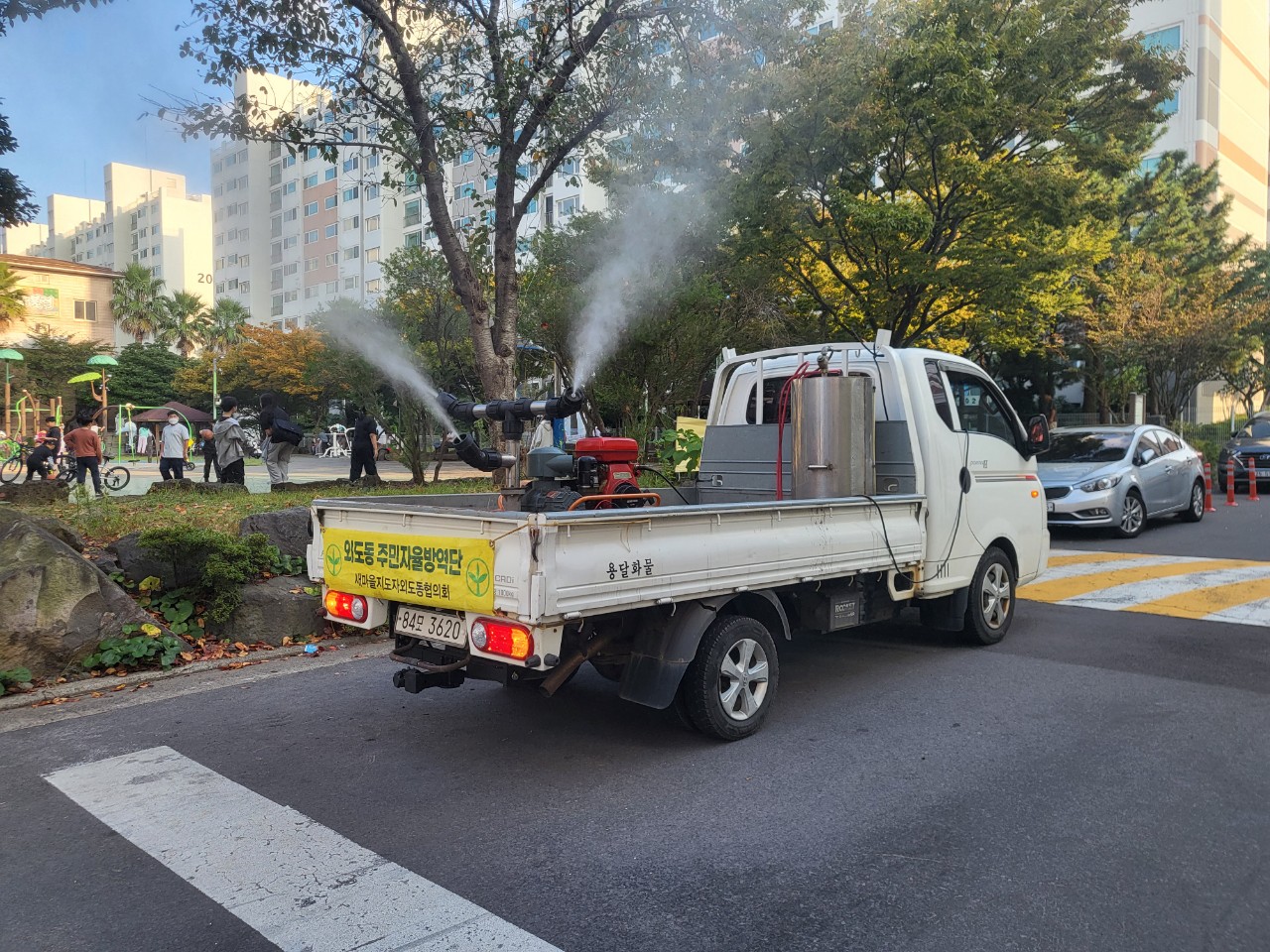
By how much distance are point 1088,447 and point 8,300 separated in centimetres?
4514

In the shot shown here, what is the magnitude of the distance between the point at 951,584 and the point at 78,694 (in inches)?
224

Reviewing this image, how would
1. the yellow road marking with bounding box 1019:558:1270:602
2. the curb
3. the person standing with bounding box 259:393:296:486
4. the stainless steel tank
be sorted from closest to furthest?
1. the curb
2. the stainless steel tank
3. the yellow road marking with bounding box 1019:558:1270:602
4. the person standing with bounding box 259:393:296:486

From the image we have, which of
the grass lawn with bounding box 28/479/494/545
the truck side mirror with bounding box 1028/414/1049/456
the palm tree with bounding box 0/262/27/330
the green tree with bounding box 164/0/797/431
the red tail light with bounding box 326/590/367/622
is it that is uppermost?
the palm tree with bounding box 0/262/27/330

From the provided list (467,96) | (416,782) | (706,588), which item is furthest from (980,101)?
(416,782)

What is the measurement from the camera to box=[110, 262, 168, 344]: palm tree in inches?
2287

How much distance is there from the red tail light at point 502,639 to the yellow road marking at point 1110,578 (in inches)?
241

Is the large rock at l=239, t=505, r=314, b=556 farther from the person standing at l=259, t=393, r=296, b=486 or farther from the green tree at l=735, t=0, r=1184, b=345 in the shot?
the green tree at l=735, t=0, r=1184, b=345

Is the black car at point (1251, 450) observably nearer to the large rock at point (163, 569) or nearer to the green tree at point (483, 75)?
the green tree at point (483, 75)

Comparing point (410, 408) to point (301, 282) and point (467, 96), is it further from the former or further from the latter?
point (301, 282)

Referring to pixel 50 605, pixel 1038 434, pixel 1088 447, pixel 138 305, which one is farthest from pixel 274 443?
pixel 138 305

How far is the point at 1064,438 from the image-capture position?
1316 cm

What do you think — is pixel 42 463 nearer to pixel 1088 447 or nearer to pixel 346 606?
pixel 346 606

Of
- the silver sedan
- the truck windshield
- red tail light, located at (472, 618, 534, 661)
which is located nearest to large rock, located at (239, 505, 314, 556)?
red tail light, located at (472, 618, 534, 661)

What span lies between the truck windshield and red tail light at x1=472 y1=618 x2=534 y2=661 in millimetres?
10581
